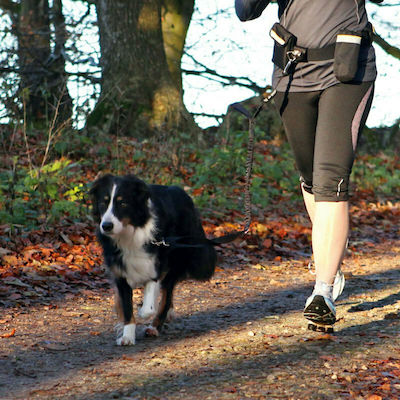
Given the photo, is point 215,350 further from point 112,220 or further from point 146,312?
point 112,220

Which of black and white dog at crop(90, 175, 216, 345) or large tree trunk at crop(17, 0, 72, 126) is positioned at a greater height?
large tree trunk at crop(17, 0, 72, 126)

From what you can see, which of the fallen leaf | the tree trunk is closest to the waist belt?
the fallen leaf

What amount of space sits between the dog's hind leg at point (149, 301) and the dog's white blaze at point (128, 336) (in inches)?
10.8

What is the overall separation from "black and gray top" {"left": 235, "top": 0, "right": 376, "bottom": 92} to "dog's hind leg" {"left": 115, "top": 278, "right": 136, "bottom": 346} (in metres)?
1.83

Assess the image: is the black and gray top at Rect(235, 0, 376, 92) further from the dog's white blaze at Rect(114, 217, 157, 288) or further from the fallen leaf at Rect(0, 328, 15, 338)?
the fallen leaf at Rect(0, 328, 15, 338)

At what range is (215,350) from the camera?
3.60 meters

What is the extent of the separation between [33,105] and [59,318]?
31.5ft

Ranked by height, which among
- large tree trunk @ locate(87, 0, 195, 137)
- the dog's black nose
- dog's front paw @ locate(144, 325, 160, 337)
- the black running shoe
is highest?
large tree trunk @ locate(87, 0, 195, 137)

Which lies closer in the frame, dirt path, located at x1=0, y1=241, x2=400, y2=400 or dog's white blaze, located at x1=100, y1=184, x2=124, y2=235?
dirt path, located at x1=0, y1=241, x2=400, y2=400

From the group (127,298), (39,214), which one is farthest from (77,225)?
(127,298)

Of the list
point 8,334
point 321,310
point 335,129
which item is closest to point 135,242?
point 8,334

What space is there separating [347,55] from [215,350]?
6.36 feet

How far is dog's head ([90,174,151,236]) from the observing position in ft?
14.0

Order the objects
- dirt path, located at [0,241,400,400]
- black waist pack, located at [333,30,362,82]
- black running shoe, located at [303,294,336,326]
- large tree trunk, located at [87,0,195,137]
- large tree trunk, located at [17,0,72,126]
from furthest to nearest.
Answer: large tree trunk, located at [17,0,72,126] < large tree trunk, located at [87,0,195,137] < black running shoe, located at [303,294,336,326] < black waist pack, located at [333,30,362,82] < dirt path, located at [0,241,400,400]
